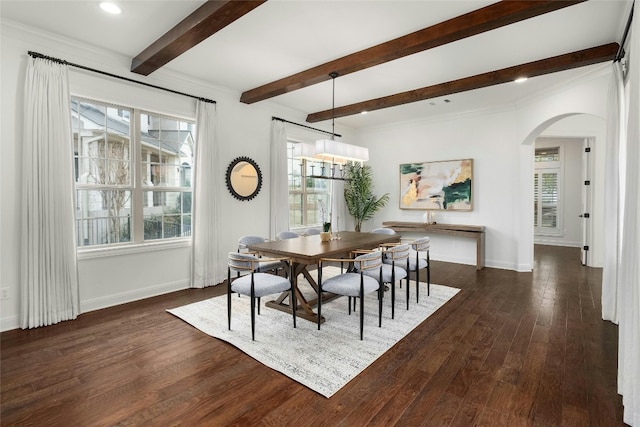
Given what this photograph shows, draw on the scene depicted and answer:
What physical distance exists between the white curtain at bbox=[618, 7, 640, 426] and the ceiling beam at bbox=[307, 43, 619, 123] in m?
2.05

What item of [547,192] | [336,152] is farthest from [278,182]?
[547,192]

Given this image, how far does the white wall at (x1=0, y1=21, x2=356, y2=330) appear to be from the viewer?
125 inches

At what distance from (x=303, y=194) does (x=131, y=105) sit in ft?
11.4

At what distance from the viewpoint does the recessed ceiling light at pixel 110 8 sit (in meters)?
2.81

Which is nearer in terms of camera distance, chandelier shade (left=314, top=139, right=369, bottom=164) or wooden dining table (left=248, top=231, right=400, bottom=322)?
wooden dining table (left=248, top=231, right=400, bottom=322)

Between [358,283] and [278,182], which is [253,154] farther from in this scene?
[358,283]

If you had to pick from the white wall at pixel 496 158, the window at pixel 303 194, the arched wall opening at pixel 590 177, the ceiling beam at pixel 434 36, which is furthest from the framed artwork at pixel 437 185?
the ceiling beam at pixel 434 36

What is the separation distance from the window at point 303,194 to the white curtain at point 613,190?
4137 millimetres

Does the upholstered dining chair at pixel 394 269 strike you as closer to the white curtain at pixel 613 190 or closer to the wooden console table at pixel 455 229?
the white curtain at pixel 613 190

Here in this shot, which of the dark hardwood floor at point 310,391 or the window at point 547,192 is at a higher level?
the window at point 547,192

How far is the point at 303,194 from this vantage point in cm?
666

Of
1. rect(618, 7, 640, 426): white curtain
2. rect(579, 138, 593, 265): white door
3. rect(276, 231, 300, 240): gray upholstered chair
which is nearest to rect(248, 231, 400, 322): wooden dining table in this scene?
rect(276, 231, 300, 240): gray upholstered chair

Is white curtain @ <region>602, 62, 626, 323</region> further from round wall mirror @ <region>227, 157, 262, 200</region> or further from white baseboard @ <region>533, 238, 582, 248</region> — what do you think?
white baseboard @ <region>533, 238, 582, 248</region>

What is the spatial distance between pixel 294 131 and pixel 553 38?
414 cm
